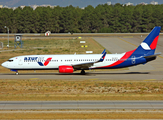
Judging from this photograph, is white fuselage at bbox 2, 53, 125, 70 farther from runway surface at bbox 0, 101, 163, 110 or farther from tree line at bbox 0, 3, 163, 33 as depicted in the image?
tree line at bbox 0, 3, 163, 33

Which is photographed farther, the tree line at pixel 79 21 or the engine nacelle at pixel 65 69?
the tree line at pixel 79 21

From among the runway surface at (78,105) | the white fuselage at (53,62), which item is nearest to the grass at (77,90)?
the runway surface at (78,105)

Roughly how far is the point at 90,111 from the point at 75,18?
165 meters

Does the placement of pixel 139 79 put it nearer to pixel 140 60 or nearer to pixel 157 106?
pixel 140 60

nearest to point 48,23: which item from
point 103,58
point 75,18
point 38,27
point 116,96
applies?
point 38,27

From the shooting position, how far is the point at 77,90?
1268 inches

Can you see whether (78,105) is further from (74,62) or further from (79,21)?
(79,21)

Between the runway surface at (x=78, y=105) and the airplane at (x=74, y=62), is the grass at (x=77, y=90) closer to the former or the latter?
the runway surface at (x=78, y=105)

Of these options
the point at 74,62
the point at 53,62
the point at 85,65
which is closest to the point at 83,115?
the point at 85,65

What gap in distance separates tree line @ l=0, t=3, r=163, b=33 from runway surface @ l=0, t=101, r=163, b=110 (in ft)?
487

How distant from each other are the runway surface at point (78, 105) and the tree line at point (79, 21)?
14842cm

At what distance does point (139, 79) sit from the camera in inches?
Answer: 1559

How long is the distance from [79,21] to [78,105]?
527ft

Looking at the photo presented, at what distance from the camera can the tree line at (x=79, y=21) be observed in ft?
579
